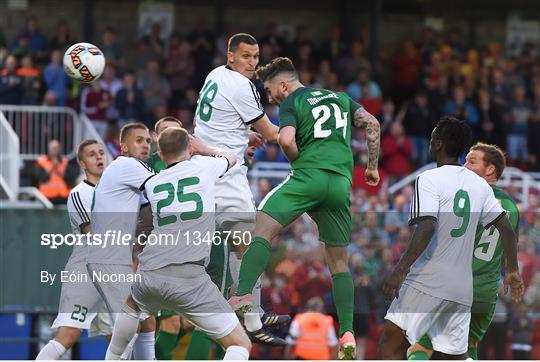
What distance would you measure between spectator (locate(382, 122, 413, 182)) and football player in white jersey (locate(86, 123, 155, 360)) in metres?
9.46

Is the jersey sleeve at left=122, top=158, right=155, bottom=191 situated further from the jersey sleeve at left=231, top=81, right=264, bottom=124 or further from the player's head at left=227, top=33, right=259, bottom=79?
the player's head at left=227, top=33, right=259, bottom=79

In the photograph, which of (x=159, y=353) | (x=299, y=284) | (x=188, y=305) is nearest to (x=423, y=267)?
(x=188, y=305)

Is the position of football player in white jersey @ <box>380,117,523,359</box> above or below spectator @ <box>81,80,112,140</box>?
below

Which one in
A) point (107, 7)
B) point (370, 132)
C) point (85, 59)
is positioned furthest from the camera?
point (107, 7)

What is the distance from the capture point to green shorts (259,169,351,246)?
38.4 ft

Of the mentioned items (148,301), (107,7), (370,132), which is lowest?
(148,301)

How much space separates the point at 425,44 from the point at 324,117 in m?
13.7

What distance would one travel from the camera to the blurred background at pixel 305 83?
54.1 ft

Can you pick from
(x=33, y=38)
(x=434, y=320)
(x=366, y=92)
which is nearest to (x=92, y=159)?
(x=434, y=320)

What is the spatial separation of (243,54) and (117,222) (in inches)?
69.5

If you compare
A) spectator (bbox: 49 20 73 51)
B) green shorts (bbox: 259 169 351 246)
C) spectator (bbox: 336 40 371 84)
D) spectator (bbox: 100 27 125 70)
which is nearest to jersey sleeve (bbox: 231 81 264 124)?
green shorts (bbox: 259 169 351 246)

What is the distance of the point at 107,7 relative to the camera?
79.4ft

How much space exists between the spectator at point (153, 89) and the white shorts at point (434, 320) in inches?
399

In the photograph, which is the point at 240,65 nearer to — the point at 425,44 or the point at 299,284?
the point at 299,284
